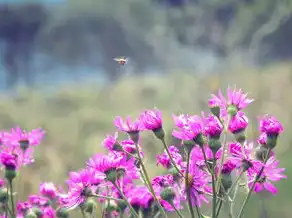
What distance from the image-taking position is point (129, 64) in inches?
648

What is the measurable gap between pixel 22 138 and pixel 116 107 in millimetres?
13739

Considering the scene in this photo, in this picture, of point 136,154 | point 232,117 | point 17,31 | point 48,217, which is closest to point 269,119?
point 232,117

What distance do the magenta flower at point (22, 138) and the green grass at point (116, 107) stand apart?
5.51 m

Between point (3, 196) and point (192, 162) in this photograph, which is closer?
point (192, 162)

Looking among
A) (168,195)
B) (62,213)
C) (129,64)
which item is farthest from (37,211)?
(129,64)

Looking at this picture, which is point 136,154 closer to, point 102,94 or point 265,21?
point 265,21

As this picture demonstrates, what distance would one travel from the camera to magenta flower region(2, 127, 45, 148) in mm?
1644

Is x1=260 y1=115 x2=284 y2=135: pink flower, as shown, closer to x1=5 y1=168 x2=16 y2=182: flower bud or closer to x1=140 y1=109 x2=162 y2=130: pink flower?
x1=140 y1=109 x2=162 y2=130: pink flower

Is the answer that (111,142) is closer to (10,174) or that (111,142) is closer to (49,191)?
(10,174)

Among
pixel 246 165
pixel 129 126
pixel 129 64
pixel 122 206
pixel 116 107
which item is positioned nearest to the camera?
pixel 246 165

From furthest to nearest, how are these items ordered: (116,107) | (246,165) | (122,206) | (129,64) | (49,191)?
1. (129,64)
2. (116,107)
3. (49,191)
4. (122,206)
5. (246,165)

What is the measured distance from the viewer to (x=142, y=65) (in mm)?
19016

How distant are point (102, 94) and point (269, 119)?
15.6 m

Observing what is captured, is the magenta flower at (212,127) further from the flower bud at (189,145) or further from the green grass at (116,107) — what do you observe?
the green grass at (116,107)
